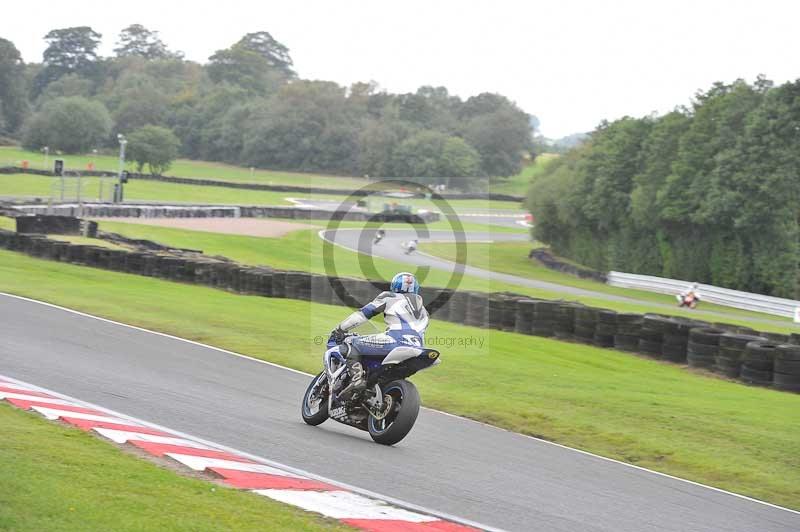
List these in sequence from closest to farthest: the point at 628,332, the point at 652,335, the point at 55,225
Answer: the point at 652,335
the point at 628,332
the point at 55,225

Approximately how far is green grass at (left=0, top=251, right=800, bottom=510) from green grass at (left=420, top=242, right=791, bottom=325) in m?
20.3

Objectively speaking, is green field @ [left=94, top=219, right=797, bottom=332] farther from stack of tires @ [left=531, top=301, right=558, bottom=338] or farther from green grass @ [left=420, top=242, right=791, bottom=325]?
stack of tires @ [left=531, top=301, right=558, bottom=338]

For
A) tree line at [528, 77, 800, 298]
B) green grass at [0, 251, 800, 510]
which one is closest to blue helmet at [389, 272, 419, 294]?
green grass at [0, 251, 800, 510]

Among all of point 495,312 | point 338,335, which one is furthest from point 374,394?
point 495,312

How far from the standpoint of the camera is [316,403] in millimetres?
10570

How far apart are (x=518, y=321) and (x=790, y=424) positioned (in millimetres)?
8586

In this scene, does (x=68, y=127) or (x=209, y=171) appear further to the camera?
(x=209, y=171)

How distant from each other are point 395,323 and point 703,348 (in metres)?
9.16

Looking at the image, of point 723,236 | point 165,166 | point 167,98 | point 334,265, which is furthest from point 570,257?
point 167,98

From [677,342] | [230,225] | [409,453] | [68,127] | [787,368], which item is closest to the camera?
[409,453]

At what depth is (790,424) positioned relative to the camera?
1241 cm

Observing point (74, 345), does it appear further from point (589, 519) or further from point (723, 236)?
point (723, 236)

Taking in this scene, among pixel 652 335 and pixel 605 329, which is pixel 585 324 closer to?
pixel 605 329

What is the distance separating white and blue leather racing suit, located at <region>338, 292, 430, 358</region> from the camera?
9.72m
